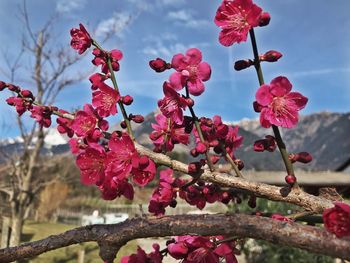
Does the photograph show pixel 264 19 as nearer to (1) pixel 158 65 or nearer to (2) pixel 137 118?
(1) pixel 158 65

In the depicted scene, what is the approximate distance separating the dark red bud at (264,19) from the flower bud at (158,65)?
1.14ft

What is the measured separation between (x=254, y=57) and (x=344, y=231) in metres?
0.61

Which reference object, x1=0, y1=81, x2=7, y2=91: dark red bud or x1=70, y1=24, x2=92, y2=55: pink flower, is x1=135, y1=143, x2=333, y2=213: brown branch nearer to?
x1=70, y1=24, x2=92, y2=55: pink flower

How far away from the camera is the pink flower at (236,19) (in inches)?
51.2

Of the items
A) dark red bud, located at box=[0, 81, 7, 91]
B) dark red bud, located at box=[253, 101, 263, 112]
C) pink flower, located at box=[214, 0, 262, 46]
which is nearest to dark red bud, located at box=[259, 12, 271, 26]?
pink flower, located at box=[214, 0, 262, 46]

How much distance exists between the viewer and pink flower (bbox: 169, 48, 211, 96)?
142 centimetres

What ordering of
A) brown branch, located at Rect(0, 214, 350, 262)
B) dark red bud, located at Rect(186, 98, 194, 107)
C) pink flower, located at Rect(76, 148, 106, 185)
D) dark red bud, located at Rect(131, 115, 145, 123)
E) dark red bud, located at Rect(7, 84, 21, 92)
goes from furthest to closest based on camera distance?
dark red bud, located at Rect(7, 84, 21, 92)
dark red bud, located at Rect(131, 115, 145, 123)
pink flower, located at Rect(76, 148, 106, 185)
dark red bud, located at Rect(186, 98, 194, 107)
brown branch, located at Rect(0, 214, 350, 262)

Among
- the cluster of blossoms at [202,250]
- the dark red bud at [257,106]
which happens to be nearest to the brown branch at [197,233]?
the cluster of blossoms at [202,250]

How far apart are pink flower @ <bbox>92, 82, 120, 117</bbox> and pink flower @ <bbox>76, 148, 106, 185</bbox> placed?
20cm

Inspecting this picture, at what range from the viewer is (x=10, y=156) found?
37.7ft

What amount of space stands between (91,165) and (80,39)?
491 millimetres

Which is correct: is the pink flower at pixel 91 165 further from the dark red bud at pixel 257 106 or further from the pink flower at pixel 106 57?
the dark red bud at pixel 257 106

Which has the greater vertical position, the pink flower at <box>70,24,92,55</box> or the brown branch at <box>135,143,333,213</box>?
the pink flower at <box>70,24,92,55</box>

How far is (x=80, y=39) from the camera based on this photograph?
1694 millimetres
